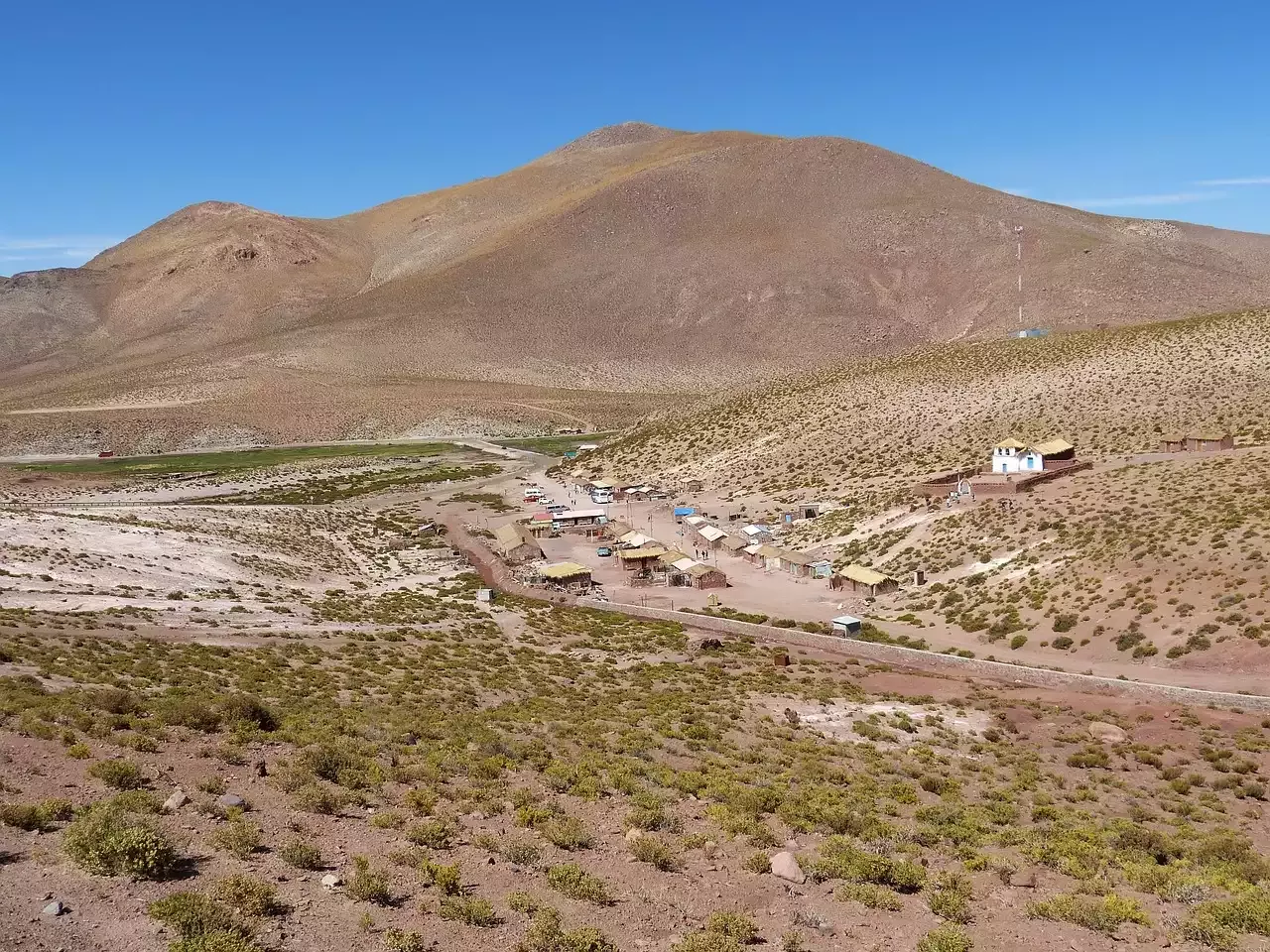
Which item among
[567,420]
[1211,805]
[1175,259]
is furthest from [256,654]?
[1175,259]

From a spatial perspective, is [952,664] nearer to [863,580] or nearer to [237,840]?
[863,580]

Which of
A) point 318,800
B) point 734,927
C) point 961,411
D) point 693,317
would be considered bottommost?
point 734,927

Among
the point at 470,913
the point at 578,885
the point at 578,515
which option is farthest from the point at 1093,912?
the point at 578,515

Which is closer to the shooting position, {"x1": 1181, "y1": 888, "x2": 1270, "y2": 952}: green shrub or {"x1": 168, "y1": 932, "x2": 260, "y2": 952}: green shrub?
{"x1": 168, "y1": 932, "x2": 260, "y2": 952}: green shrub

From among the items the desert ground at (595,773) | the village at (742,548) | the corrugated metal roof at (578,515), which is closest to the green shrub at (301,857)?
the desert ground at (595,773)

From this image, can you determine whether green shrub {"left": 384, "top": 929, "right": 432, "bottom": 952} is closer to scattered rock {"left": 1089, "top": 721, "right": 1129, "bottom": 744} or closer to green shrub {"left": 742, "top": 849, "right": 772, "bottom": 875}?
green shrub {"left": 742, "top": 849, "right": 772, "bottom": 875}

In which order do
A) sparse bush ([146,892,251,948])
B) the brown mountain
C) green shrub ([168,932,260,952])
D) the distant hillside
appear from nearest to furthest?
green shrub ([168,932,260,952]) → sparse bush ([146,892,251,948]) → the distant hillside → the brown mountain

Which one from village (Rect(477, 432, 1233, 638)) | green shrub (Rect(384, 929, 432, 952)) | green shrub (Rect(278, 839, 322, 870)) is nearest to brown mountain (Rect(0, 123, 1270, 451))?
village (Rect(477, 432, 1233, 638))
